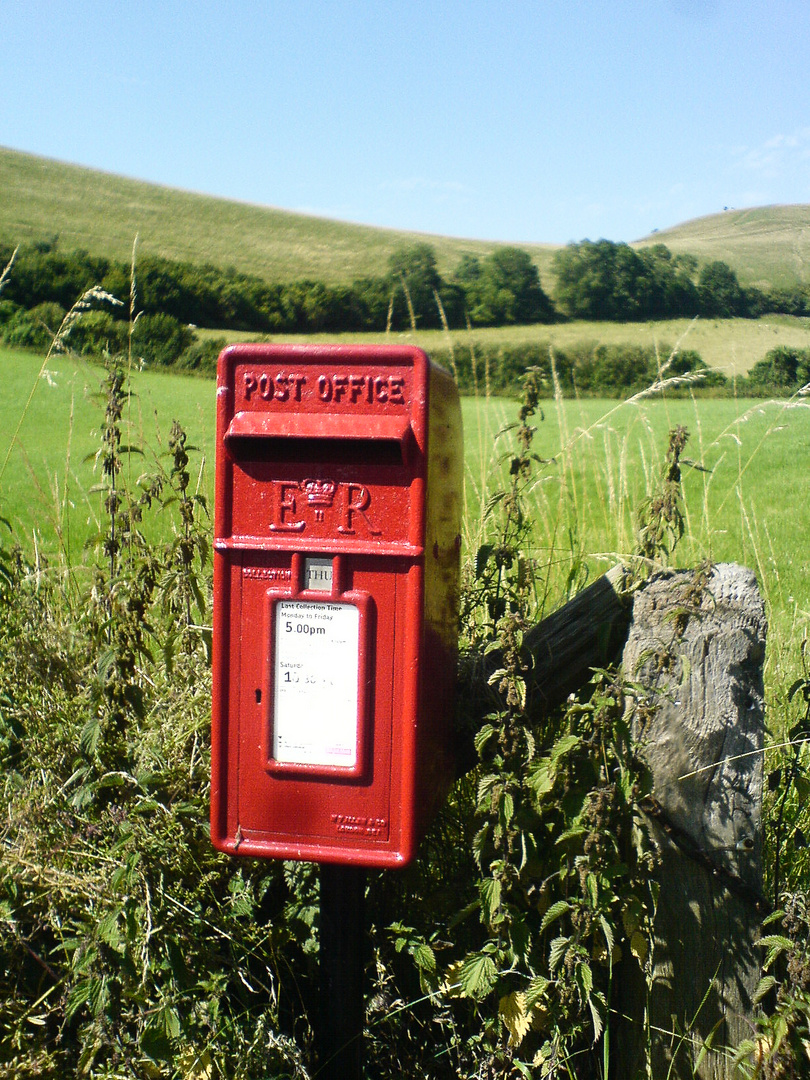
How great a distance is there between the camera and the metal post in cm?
175

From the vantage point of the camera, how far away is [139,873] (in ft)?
5.46

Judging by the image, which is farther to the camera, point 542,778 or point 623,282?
point 623,282

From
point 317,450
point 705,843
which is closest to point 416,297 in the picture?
point 317,450

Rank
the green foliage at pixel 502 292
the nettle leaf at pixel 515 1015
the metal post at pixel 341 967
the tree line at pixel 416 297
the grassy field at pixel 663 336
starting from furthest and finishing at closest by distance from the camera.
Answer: the green foliage at pixel 502 292 < the tree line at pixel 416 297 < the grassy field at pixel 663 336 < the metal post at pixel 341 967 < the nettle leaf at pixel 515 1015

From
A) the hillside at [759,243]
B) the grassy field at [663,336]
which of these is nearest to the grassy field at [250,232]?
the hillside at [759,243]

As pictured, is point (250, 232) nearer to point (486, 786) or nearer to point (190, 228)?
point (190, 228)

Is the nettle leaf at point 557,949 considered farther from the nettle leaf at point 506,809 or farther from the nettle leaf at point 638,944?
the nettle leaf at point 506,809

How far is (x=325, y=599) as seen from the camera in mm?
1566

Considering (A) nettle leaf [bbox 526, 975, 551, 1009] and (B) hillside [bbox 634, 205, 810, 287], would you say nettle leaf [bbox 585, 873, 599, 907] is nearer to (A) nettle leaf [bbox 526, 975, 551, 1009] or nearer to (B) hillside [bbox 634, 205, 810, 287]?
(A) nettle leaf [bbox 526, 975, 551, 1009]

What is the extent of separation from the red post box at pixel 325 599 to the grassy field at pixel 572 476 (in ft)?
4.37

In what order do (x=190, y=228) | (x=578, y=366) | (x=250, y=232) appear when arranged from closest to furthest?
1. (x=578, y=366)
2. (x=250, y=232)
3. (x=190, y=228)

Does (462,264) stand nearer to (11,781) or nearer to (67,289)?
(67,289)

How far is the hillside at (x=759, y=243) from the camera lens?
5.48 m

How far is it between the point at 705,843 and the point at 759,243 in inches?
241
